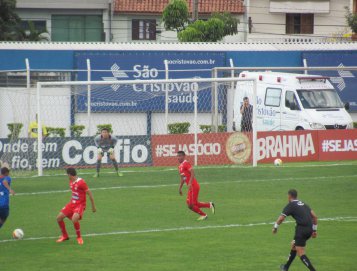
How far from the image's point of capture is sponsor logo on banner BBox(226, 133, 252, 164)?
38375mm

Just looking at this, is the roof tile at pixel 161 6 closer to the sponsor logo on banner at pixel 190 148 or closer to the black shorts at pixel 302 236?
the sponsor logo on banner at pixel 190 148

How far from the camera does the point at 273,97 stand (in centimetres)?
4269

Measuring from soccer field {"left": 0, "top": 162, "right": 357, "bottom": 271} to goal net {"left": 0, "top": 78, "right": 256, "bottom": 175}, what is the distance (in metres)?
1.00

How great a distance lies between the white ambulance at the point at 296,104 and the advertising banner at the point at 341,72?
4716mm

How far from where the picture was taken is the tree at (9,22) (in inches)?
2336

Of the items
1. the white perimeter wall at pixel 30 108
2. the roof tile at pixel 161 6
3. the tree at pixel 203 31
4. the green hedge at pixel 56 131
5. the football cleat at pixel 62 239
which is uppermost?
the roof tile at pixel 161 6

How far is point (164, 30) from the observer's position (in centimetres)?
6800

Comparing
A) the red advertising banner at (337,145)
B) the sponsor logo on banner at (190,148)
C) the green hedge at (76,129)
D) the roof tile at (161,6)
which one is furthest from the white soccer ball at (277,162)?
the roof tile at (161,6)

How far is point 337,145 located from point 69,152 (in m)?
10.6

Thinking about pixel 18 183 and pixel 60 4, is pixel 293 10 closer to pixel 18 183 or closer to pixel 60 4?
pixel 60 4

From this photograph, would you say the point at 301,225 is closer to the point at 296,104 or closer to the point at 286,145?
the point at 286,145

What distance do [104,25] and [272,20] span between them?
11.4 metres

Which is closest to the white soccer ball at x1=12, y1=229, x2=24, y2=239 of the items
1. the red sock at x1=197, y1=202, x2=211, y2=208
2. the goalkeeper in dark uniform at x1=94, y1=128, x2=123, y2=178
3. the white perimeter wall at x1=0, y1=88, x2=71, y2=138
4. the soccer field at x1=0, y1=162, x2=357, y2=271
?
the soccer field at x1=0, y1=162, x2=357, y2=271

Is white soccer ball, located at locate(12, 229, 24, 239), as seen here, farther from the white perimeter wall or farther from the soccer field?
the white perimeter wall
